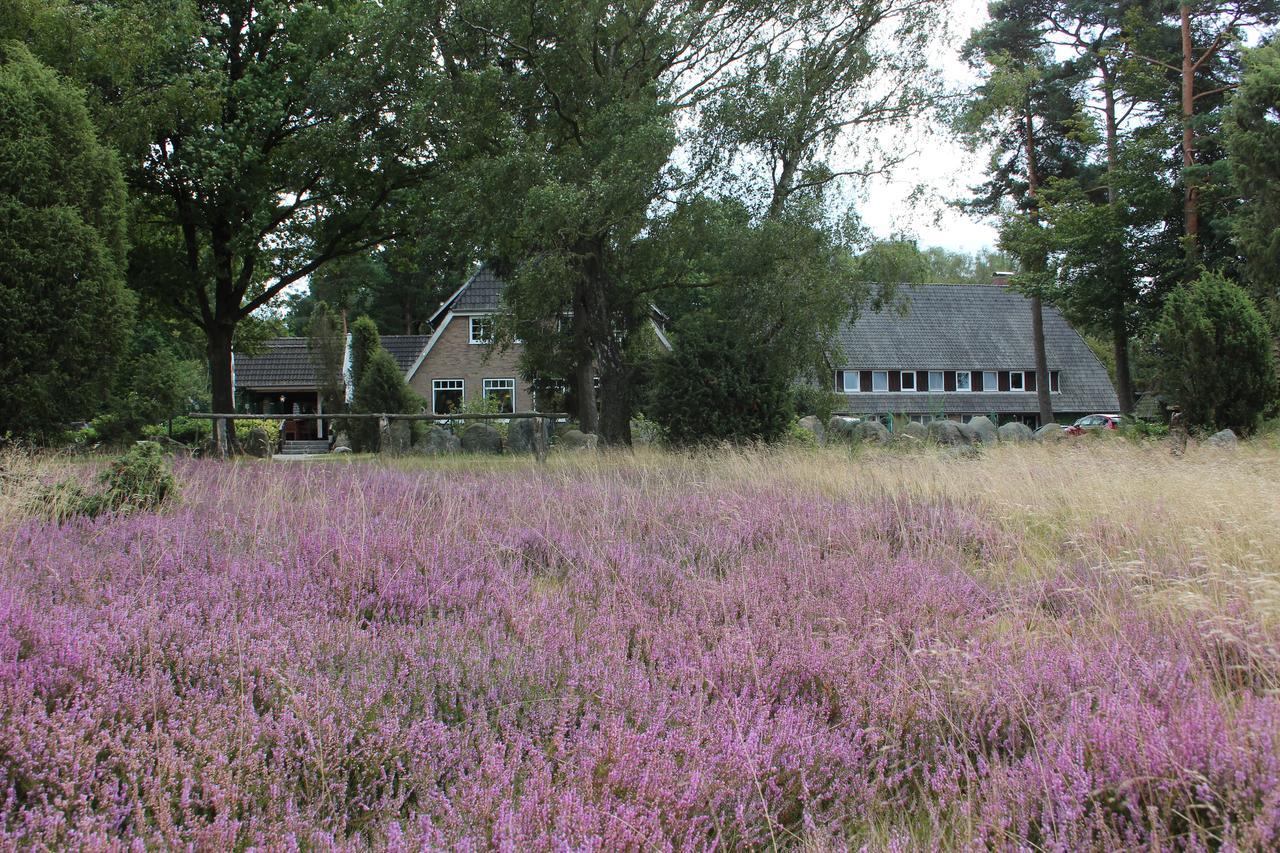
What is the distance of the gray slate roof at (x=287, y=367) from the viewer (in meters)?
43.4

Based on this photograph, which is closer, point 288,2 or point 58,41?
point 58,41

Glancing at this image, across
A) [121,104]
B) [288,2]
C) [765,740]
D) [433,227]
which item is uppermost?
[288,2]

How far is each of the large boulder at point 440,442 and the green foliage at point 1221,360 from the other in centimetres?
1384

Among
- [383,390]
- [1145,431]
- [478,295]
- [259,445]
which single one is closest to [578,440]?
[259,445]

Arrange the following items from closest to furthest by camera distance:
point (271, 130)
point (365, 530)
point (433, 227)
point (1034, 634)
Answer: point (1034, 634)
point (365, 530)
point (433, 227)
point (271, 130)

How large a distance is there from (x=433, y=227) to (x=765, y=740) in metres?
15.6

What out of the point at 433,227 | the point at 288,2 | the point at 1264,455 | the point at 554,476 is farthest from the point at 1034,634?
the point at 288,2

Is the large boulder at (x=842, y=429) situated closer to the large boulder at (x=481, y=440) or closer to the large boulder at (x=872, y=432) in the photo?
the large boulder at (x=872, y=432)

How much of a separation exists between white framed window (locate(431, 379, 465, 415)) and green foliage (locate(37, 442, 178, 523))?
1160 inches

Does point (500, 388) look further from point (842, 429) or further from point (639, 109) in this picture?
point (639, 109)

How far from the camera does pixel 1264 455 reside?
10.6m

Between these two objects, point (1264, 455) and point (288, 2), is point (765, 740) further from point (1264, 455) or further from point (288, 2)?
point (288, 2)

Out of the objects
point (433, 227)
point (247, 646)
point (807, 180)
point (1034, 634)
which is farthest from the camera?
point (433, 227)

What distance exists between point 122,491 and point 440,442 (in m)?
11.3
